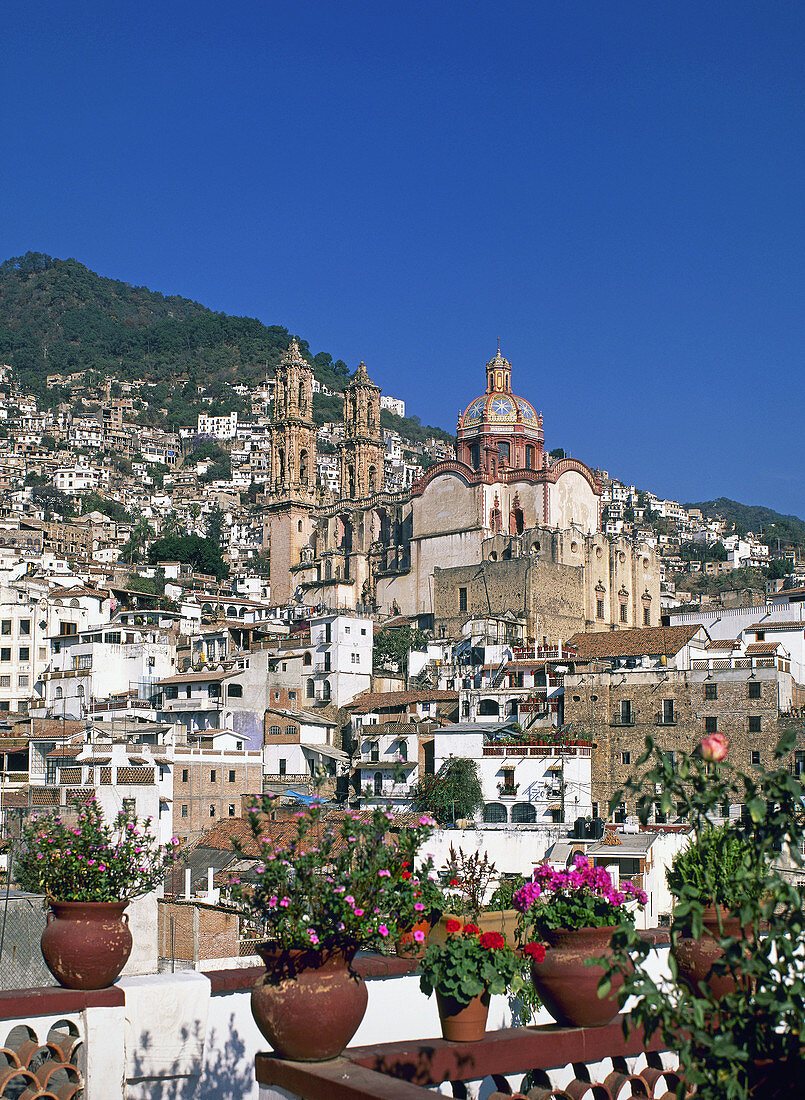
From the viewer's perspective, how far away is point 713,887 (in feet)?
23.4

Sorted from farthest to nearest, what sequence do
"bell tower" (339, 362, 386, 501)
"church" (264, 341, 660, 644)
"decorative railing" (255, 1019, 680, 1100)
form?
"bell tower" (339, 362, 386, 501) < "church" (264, 341, 660, 644) < "decorative railing" (255, 1019, 680, 1100)

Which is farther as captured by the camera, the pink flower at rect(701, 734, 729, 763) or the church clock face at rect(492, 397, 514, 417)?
the church clock face at rect(492, 397, 514, 417)

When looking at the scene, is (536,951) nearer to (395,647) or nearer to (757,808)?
(757,808)

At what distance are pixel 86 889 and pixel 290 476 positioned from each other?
256 feet

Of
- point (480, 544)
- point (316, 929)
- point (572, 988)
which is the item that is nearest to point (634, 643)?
point (480, 544)

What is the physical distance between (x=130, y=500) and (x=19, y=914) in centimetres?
14989

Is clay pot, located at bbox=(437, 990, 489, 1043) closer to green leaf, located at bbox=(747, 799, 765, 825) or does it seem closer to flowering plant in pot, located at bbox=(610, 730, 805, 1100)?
flowering plant in pot, located at bbox=(610, 730, 805, 1100)

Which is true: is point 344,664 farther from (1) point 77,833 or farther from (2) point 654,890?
(1) point 77,833

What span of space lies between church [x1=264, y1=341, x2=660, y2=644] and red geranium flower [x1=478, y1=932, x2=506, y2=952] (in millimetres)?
52026

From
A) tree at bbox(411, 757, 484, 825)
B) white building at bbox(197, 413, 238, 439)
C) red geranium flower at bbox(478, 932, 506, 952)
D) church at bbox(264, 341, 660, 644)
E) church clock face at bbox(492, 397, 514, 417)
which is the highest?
white building at bbox(197, 413, 238, 439)

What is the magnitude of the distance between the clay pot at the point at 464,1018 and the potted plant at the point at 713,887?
3.79 ft

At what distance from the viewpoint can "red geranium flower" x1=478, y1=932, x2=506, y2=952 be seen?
7.30 meters

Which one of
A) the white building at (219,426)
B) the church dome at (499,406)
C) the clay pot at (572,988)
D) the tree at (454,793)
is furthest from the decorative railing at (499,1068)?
the white building at (219,426)

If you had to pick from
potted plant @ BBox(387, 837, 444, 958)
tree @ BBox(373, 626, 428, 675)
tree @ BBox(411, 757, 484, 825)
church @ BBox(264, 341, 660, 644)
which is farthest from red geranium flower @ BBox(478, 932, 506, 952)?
church @ BBox(264, 341, 660, 644)
